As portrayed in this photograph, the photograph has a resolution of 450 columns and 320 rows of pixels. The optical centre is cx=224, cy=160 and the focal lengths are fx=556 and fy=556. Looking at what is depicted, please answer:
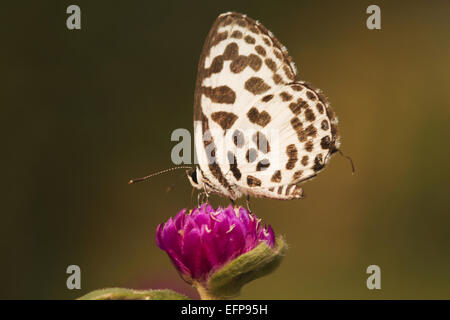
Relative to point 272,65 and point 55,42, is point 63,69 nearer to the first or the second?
point 55,42

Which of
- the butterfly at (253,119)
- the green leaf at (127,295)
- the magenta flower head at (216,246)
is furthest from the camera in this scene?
the butterfly at (253,119)

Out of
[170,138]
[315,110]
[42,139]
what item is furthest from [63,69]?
[315,110]

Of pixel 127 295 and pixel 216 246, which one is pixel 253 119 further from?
pixel 127 295

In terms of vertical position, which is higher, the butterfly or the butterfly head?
the butterfly

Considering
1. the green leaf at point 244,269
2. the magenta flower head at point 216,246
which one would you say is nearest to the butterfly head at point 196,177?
the magenta flower head at point 216,246

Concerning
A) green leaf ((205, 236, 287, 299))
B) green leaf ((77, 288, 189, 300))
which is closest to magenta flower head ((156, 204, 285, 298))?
green leaf ((205, 236, 287, 299))

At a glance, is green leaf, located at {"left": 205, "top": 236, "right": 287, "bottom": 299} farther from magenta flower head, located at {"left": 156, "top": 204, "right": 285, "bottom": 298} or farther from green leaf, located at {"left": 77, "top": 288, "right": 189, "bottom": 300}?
green leaf, located at {"left": 77, "top": 288, "right": 189, "bottom": 300}

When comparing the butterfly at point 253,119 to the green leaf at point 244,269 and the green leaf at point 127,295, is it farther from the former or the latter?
the green leaf at point 127,295
